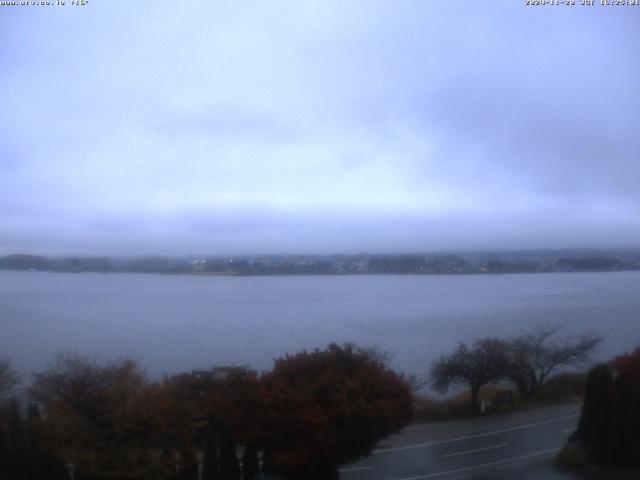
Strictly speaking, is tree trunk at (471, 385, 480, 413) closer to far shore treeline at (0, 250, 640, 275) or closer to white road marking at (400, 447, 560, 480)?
white road marking at (400, 447, 560, 480)

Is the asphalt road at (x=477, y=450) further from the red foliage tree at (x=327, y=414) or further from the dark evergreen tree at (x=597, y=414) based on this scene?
the red foliage tree at (x=327, y=414)

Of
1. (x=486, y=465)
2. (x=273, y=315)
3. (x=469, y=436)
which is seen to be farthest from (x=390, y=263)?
(x=486, y=465)

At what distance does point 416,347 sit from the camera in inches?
763

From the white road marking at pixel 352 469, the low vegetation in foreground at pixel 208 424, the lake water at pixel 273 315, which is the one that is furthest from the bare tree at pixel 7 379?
the white road marking at pixel 352 469

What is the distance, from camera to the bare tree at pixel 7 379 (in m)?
11.2

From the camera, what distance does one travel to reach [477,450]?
11.5m

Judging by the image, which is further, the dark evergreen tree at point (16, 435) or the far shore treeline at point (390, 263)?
the far shore treeline at point (390, 263)

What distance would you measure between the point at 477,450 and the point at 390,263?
1438 cm

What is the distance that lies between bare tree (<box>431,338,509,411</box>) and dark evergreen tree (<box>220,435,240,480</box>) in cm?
792

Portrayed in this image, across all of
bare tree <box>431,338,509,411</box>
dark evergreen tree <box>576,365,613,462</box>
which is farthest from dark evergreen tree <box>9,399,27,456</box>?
bare tree <box>431,338,509,411</box>

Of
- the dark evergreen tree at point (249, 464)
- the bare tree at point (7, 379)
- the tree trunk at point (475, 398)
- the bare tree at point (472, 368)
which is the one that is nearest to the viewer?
the dark evergreen tree at point (249, 464)

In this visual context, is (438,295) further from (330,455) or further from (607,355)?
(330,455)

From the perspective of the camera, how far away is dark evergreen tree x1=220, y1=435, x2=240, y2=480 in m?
9.34

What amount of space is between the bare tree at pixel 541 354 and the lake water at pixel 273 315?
2.02ft
